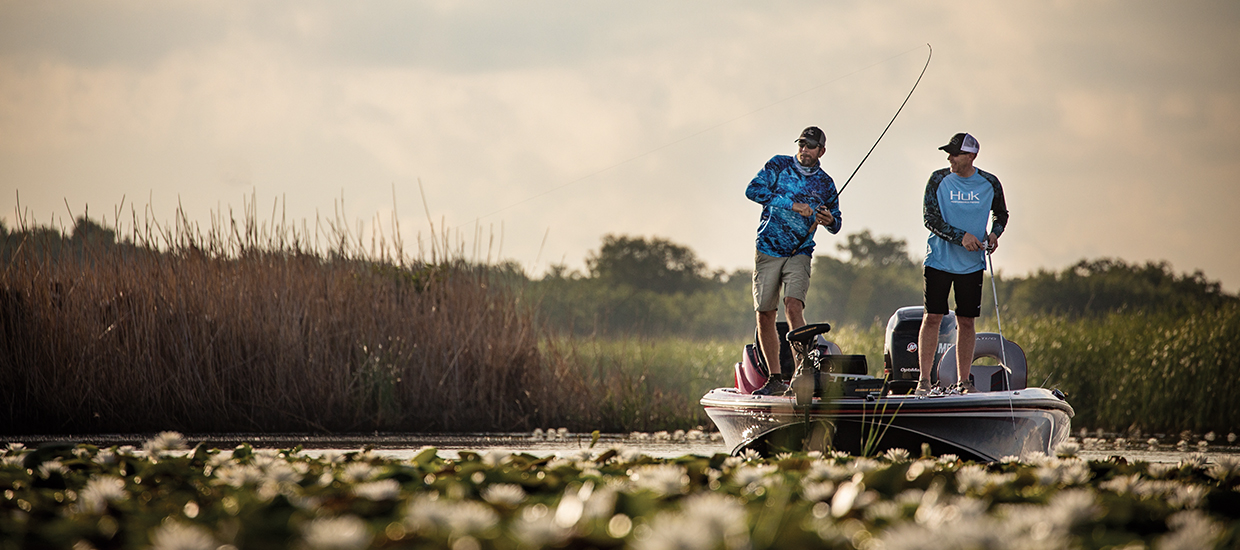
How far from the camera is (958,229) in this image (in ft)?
21.4

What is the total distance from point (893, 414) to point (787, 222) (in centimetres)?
140

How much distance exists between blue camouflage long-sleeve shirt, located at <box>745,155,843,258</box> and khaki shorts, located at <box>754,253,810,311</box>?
0.05 m

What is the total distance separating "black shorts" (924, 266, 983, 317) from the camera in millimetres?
6547

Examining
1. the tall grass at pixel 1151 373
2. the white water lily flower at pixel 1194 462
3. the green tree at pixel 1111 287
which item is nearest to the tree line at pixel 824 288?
the green tree at pixel 1111 287

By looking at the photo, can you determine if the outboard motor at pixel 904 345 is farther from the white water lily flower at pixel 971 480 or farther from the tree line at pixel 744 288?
the tree line at pixel 744 288

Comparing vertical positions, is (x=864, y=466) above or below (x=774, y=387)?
below

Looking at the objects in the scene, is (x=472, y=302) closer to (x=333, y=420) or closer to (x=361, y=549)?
(x=333, y=420)

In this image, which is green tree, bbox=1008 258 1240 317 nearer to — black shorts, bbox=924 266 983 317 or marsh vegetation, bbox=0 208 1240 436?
marsh vegetation, bbox=0 208 1240 436

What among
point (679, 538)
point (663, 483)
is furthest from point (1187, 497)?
point (679, 538)

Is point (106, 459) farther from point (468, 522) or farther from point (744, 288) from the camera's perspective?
point (744, 288)

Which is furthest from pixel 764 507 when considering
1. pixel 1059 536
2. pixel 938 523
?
pixel 1059 536

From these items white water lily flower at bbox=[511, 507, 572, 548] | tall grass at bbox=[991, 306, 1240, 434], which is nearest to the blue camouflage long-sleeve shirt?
white water lily flower at bbox=[511, 507, 572, 548]

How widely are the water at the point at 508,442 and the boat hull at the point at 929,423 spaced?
2.17 m

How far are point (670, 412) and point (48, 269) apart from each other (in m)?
6.91
